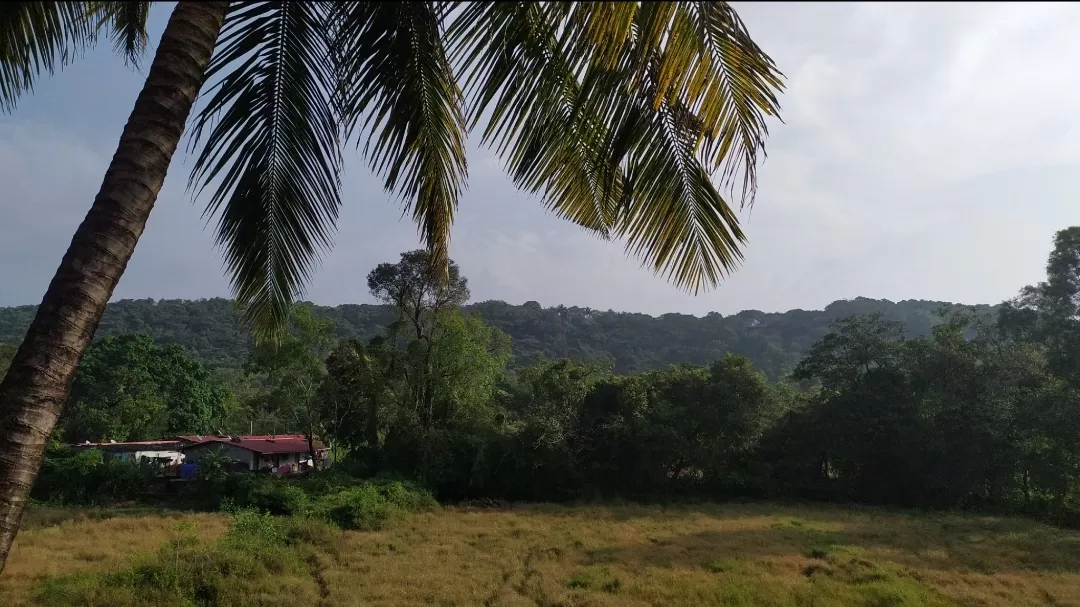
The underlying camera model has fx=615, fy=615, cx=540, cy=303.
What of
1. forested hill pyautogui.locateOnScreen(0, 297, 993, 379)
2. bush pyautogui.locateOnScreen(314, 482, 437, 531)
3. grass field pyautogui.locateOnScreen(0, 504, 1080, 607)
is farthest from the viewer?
forested hill pyautogui.locateOnScreen(0, 297, 993, 379)

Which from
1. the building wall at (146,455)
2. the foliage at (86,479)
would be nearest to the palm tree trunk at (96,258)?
A: the foliage at (86,479)

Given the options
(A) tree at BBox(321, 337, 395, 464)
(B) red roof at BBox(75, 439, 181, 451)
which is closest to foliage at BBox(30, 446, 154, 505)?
(B) red roof at BBox(75, 439, 181, 451)

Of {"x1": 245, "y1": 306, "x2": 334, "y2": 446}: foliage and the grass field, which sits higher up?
{"x1": 245, "y1": 306, "x2": 334, "y2": 446}: foliage

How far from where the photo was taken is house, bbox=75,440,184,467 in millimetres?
21672

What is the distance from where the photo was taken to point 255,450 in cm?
2383

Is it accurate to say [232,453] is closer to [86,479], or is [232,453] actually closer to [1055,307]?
[86,479]

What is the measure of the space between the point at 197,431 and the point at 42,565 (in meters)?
25.0

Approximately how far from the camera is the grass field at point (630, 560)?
8.88m

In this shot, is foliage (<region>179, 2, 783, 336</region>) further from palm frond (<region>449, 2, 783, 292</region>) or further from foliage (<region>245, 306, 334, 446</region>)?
foliage (<region>245, 306, 334, 446</region>)

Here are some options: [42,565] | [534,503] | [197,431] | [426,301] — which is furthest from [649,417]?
[197,431]

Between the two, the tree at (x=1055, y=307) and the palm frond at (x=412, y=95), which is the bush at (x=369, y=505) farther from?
the tree at (x=1055, y=307)

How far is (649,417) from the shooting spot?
21250mm

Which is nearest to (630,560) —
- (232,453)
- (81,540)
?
(81,540)

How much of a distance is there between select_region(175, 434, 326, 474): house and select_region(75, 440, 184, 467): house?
0.33 m
